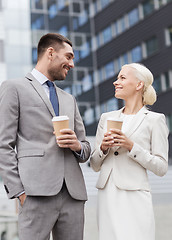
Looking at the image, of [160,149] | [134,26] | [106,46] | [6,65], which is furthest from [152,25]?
[160,149]

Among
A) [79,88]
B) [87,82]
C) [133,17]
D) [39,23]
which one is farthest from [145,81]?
[133,17]

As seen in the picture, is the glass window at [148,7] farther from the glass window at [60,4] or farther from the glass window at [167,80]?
the glass window at [60,4]

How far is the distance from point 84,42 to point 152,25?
319 centimetres

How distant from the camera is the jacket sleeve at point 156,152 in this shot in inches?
89.7

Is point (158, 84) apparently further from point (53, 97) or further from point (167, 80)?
point (53, 97)

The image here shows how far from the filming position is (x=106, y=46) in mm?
20219

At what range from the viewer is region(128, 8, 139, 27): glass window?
18781mm

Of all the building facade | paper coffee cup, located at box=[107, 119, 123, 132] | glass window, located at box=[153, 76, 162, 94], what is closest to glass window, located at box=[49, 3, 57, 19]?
the building facade

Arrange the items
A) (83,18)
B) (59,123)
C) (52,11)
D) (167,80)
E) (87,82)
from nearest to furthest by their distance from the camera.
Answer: (59,123) < (167,80) < (52,11) < (87,82) < (83,18)

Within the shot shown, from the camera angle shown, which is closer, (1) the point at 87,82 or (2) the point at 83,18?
(1) the point at 87,82

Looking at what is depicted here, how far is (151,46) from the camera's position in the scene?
18.0 metres

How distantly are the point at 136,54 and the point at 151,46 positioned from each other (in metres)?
0.93

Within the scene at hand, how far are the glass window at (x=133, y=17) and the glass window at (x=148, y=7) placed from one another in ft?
1.33

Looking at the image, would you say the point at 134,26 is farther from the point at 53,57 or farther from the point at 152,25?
the point at 53,57
